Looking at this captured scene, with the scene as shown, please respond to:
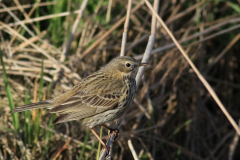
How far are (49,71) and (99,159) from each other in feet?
8.45

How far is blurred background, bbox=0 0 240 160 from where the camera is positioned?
18.1 feet

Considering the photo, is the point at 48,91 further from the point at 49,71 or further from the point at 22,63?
the point at 22,63

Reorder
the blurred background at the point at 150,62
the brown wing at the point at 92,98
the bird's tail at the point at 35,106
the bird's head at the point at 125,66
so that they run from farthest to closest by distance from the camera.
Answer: the blurred background at the point at 150,62, the bird's head at the point at 125,66, the brown wing at the point at 92,98, the bird's tail at the point at 35,106

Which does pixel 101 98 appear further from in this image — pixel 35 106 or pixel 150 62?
pixel 150 62

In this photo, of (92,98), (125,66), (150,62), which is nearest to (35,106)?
(92,98)

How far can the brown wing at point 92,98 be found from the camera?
3.95m

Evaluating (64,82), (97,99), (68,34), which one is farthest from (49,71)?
(97,99)

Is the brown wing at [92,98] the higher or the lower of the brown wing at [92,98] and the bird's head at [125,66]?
the lower

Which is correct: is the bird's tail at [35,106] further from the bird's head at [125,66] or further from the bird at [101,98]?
the bird's head at [125,66]

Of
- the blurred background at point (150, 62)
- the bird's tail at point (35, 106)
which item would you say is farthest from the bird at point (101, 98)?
the blurred background at point (150, 62)

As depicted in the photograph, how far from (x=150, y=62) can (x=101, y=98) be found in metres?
2.27

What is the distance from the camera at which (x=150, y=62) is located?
20.2ft

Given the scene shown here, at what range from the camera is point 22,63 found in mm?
5664

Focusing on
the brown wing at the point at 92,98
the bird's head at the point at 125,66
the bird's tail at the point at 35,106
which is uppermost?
the bird's head at the point at 125,66
